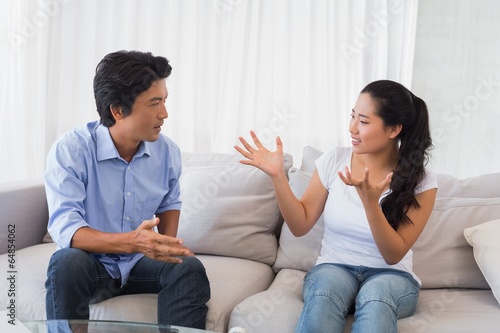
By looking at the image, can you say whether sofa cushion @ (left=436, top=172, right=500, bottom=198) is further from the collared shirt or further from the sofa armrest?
the sofa armrest

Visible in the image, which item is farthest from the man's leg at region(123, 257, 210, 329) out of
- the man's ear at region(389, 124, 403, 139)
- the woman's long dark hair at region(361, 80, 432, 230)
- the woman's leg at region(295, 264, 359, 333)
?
the man's ear at region(389, 124, 403, 139)

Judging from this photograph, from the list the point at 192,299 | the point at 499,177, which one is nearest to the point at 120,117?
the point at 192,299

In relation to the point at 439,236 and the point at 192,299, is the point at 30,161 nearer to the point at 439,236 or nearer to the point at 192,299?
the point at 192,299

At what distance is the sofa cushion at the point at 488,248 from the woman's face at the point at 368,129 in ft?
1.39

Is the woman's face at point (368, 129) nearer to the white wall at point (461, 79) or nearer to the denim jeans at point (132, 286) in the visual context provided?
the denim jeans at point (132, 286)

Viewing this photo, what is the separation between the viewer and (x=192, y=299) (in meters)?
1.93

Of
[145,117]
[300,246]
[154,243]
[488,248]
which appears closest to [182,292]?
[154,243]

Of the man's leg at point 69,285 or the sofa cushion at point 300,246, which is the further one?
the sofa cushion at point 300,246

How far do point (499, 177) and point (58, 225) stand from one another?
1515 mm

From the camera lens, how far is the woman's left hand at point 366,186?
187 cm

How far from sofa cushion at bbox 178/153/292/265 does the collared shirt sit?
31cm

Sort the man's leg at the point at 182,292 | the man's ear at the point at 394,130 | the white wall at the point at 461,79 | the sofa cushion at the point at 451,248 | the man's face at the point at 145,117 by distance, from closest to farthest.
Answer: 1. the man's leg at the point at 182,292
2. the man's face at the point at 145,117
3. the man's ear at the point at 394,130
4. the sofa cushion at the point at 451,248
5. the white wall at the point at 461,79

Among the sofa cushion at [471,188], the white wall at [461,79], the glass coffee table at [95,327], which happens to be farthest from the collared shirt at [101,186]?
the white wall at [461,79]

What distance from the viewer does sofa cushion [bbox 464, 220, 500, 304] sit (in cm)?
213
